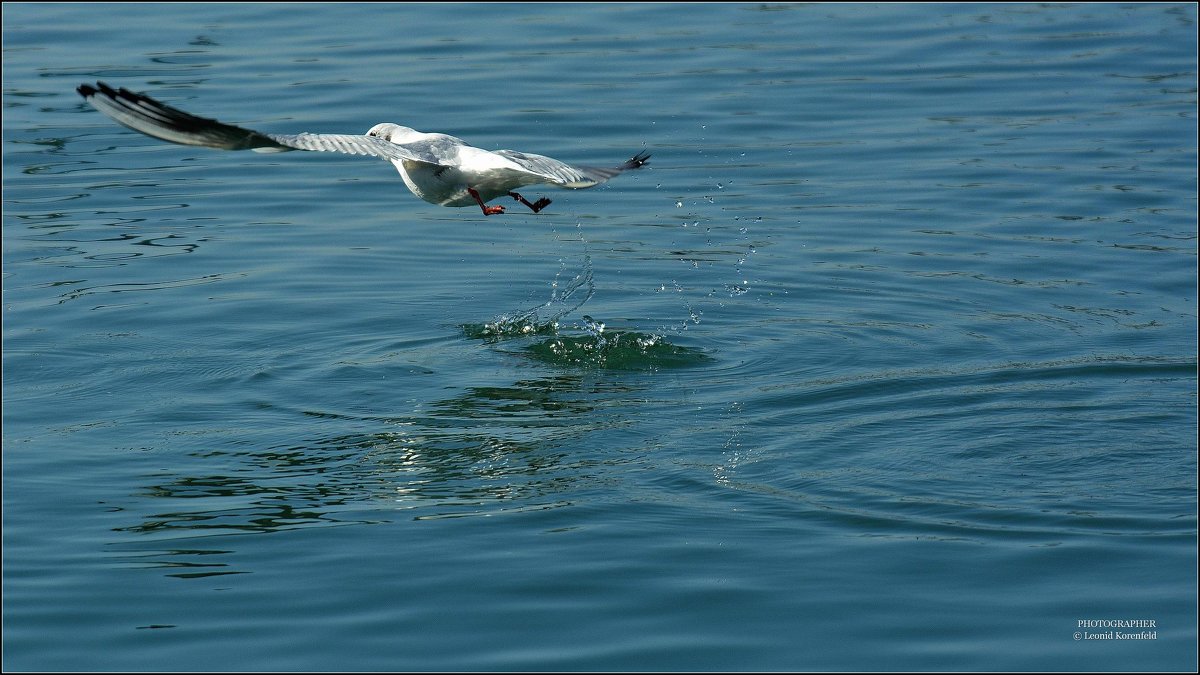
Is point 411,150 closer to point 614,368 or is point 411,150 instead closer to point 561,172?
point 561,172

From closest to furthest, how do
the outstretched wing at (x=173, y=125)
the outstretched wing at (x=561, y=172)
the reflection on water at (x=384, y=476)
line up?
the reflection on water at (x=384, y=476) → the outstretched wing at (x=173, y=125) → the outstretched wing at (x=561, y=172)

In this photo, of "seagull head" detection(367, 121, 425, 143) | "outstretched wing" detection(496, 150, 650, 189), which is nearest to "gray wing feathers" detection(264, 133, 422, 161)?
"seagull head" detection(367, 121, 425, 143)

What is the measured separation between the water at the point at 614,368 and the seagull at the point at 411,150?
3.25 ft

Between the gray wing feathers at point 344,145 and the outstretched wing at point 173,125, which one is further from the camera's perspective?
the gray wing feathers at point 344,145

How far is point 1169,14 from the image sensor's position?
755 inches

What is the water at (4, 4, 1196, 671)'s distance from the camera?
18.4 ft

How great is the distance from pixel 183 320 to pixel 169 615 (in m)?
4.24

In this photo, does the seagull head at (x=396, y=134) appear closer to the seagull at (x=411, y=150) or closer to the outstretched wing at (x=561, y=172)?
the seagull at (x=411, y=150)

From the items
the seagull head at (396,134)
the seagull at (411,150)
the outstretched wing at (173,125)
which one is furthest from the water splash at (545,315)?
the outstretched wing at (173,125)

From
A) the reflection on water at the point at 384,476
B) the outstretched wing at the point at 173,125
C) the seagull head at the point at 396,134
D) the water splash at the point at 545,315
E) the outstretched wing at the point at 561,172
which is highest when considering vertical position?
the outstretched wing at the point at 173,125

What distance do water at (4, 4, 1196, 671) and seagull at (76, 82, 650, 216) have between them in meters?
0.99

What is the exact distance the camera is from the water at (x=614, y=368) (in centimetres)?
559

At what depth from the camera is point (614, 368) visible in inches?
344

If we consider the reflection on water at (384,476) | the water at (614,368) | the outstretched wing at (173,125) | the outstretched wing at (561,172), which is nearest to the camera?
the water at (614,368)
